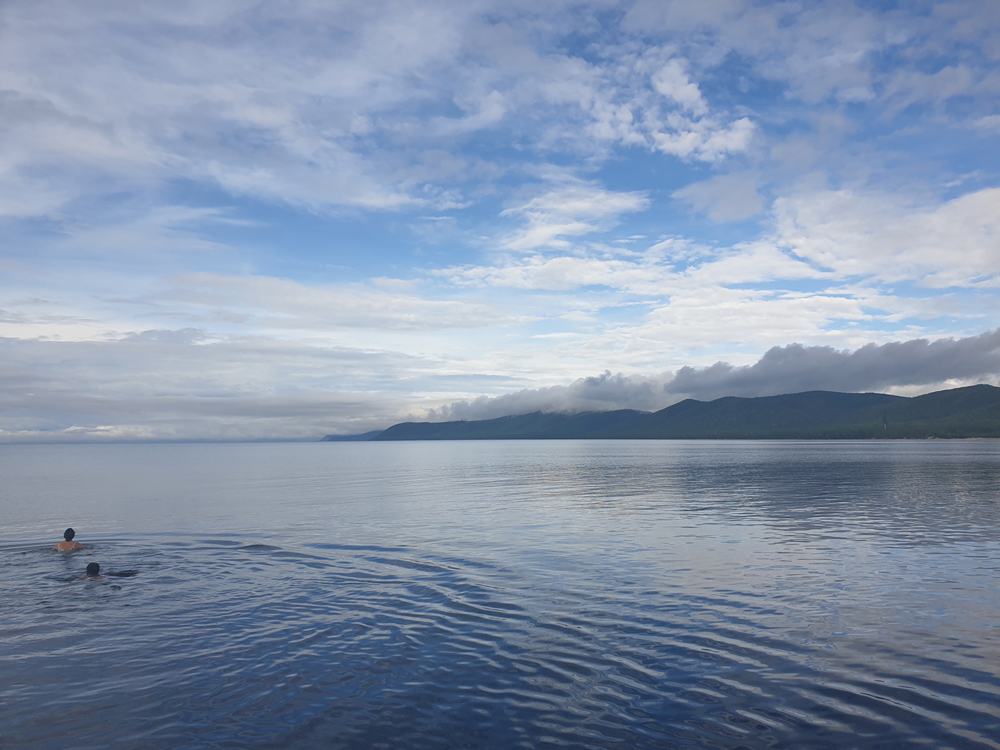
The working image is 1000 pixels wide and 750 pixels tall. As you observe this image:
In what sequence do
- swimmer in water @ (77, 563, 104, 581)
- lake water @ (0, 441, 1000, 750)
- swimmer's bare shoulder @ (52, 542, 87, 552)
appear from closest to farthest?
lake water @ (0, 441, 1000, 750) < swimmer in water @ (77, 563, 104, 581) < swimmer's bare shoulder @ (52, 542, 87, 552)

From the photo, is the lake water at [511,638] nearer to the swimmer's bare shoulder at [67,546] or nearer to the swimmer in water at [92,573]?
the swimmer in water at [92,573]

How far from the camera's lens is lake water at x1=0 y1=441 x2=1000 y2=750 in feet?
46.1

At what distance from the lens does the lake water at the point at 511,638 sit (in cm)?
1404

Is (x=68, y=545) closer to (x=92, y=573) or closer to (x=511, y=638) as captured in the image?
(x=92, y=573)

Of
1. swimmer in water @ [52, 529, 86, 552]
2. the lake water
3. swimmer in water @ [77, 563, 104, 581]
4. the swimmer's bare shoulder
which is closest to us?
the lake water

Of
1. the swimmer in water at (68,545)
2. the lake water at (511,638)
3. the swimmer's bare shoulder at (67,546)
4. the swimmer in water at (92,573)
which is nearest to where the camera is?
the lake water at (511,638)

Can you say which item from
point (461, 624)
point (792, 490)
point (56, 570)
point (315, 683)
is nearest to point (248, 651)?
point (315, 683)

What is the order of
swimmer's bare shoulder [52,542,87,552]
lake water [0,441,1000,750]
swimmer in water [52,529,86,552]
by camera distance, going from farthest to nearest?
swimmer's bare shoulder [52,542,87,552] → swimmer in water [52,529,86,552] → lake water [0,441,1000,750]

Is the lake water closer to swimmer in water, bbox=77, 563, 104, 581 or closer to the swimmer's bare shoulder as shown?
swimmer in water, bbox=77, 563, 104, 581

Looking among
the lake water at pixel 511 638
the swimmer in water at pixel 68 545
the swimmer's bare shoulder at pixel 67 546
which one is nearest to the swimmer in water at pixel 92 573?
the lake water at pixel 511 638

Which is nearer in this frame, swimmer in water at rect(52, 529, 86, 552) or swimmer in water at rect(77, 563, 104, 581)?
swimmer in water at rect(77, 563, 104, 581)

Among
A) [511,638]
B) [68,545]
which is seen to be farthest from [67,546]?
[511,638]

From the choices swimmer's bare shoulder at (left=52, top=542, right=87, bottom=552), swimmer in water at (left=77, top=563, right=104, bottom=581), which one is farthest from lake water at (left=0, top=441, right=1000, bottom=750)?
swimmer's bare shoulder at (left=52, top=542, right=87, bottom=552)

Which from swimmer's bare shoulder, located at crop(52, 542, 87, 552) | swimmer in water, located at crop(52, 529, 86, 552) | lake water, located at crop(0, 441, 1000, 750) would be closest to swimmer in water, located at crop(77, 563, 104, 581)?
lake water, located at crop(0, 441, 1000, 750)
